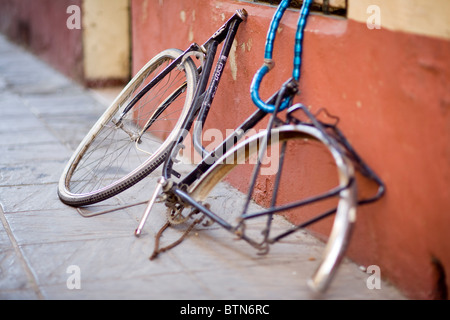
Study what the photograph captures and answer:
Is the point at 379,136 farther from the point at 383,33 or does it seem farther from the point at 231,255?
the point at 231,255

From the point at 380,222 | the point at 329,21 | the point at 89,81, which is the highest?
the point at 329,21

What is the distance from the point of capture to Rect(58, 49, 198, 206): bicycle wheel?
11.3ft

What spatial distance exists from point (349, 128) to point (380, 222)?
44 cm

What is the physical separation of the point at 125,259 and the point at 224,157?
0.66 metres

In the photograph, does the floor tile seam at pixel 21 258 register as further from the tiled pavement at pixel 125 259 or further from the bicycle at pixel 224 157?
the bicycle at pixel 224 157

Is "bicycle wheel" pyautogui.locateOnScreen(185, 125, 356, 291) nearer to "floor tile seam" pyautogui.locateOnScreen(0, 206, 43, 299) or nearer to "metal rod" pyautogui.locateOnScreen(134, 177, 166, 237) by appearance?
"metal rod" pyautogui.locateOnScreen(134, 177, 166, 237)

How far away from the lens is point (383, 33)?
8.50 feet

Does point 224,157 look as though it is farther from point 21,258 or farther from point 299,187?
point 21,258

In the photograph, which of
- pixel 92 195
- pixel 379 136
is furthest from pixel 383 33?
pixel 92 195

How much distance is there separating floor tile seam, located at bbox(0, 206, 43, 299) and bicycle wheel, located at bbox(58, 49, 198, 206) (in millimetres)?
381

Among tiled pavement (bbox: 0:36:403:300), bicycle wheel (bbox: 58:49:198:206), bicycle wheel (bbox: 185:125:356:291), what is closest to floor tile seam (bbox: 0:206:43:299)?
tiled pavement (bbox: 0:36:403:300)

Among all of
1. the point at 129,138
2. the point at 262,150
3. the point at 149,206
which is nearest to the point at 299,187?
the point at 262,150

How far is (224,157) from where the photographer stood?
2.99 meters

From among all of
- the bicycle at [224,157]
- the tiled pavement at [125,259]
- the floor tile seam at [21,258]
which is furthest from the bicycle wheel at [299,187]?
the floor tile seam at [21,258]
